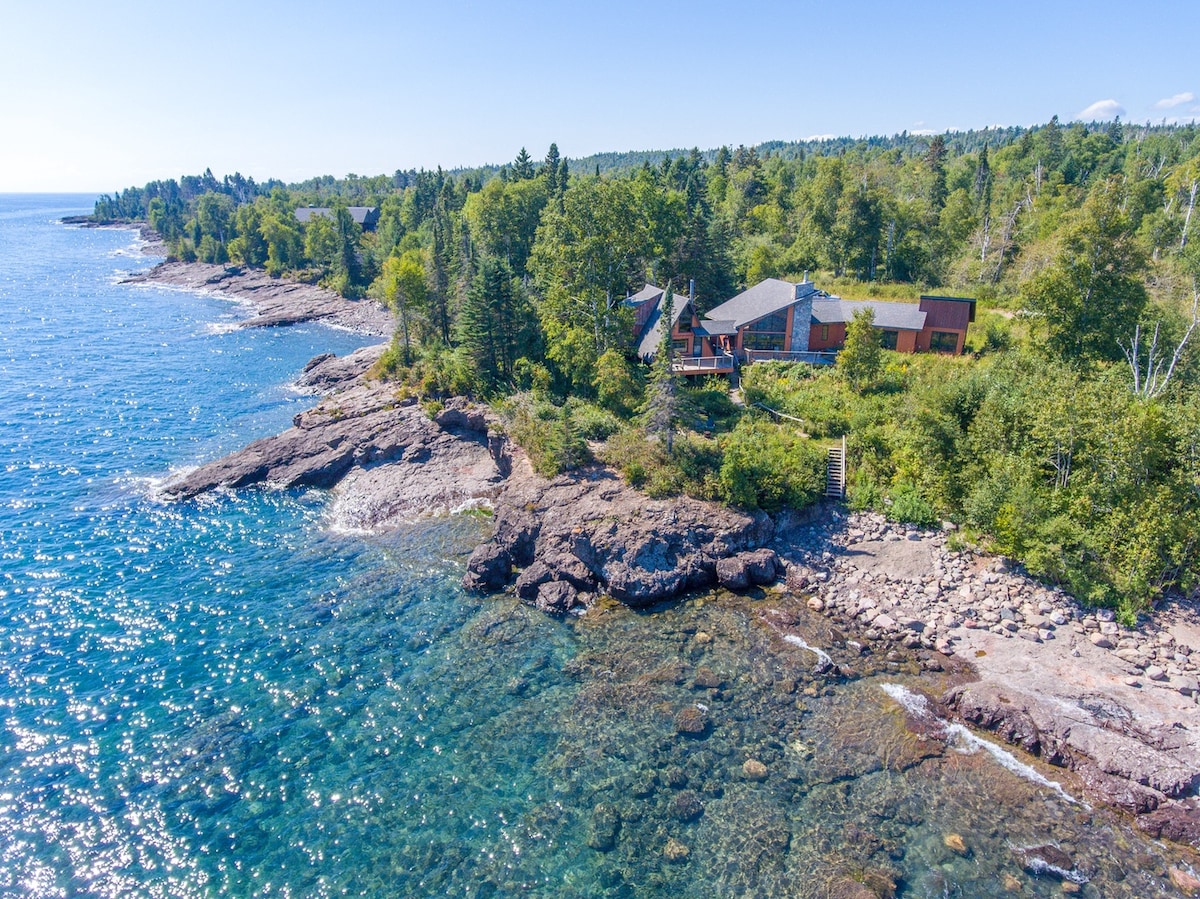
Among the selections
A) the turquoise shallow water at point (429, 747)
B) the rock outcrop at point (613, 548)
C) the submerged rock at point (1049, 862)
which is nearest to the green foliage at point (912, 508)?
the rock outcrop at point (613, 548)

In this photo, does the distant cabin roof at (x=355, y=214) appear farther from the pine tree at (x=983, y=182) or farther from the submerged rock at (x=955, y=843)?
the submerged rock at (x=955, y=843)

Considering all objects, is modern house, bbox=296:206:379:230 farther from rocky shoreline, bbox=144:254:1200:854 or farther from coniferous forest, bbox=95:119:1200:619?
rocky shoreline, bbox=144:254:1200:854

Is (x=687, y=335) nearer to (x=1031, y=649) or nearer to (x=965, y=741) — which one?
(x=1031, y=649)

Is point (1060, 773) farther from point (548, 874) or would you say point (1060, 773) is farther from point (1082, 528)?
point (548, 874)

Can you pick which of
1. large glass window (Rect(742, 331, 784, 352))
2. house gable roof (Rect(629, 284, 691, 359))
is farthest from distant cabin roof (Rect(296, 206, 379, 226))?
large glass window (Rect(742, 331, 784, 352))

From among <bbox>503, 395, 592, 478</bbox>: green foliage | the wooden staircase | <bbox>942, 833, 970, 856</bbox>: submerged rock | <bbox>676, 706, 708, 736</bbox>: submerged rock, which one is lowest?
<bbox>942, 833, 970, 856</bbox>: submerged rock

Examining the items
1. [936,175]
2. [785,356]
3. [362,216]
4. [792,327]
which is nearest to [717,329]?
[785,356]
